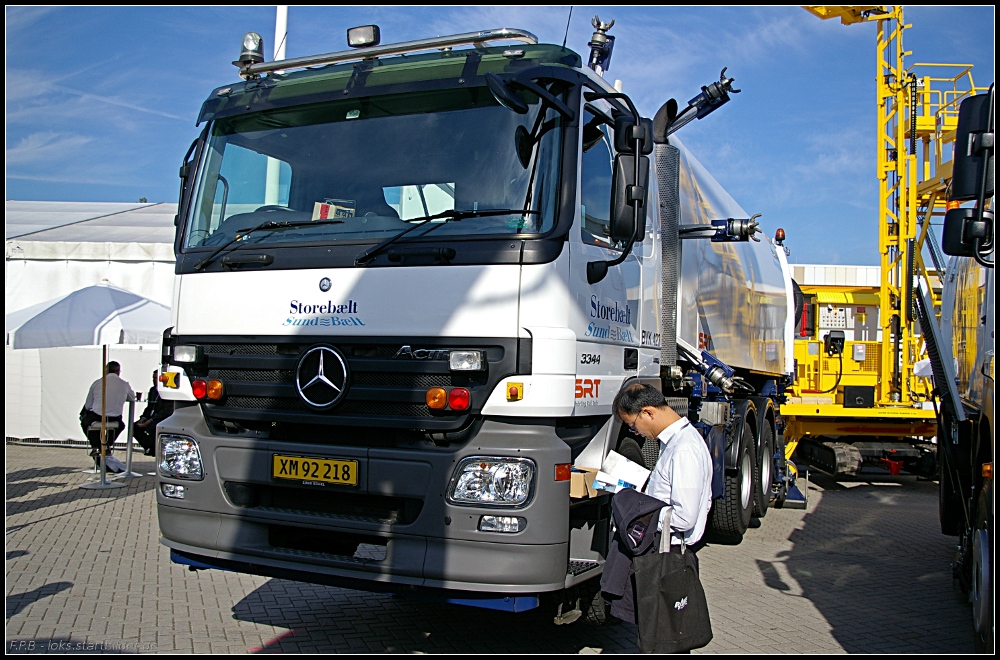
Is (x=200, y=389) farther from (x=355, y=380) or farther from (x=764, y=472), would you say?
(x=764, y=472)

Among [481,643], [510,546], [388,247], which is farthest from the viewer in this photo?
[481,643]

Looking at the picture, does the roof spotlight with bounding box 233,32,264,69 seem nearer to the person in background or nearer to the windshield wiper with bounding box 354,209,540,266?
A: the windshield wiper with bounding box 354,209,540,266

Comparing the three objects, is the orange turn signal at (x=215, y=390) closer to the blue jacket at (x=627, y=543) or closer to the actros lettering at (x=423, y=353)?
the actros lettering at (x=423, y=353)

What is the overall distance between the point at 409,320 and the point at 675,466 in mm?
1497

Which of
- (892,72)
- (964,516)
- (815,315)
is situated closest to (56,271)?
(815,315)

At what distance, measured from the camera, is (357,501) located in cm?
446

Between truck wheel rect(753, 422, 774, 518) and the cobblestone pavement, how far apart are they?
40cm

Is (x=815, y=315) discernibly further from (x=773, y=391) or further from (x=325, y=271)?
(x=325, y=271)

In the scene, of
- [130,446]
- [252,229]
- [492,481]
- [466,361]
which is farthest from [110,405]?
[492,481]

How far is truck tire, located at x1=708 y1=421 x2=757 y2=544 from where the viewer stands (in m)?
7.83

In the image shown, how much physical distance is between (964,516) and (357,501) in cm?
435

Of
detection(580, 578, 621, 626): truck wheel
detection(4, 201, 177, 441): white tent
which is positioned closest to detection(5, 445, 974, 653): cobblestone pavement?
detection(580, 578, 621, 626): truck wheel

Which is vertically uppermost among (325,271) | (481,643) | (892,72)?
(892,72)

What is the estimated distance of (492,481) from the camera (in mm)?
4105
